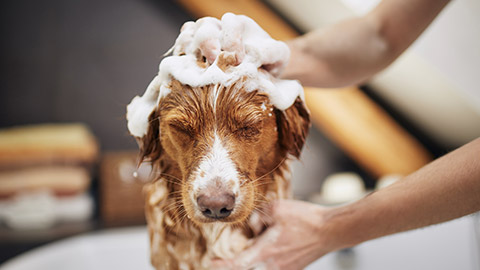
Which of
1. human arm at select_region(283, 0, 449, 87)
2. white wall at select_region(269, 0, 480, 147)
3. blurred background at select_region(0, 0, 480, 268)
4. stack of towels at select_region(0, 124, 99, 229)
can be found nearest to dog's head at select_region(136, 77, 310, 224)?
human arm at select_region(283, 0, 449, 87)

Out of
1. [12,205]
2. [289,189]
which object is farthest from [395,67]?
[12,205]

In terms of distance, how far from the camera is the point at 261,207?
28.7 inches

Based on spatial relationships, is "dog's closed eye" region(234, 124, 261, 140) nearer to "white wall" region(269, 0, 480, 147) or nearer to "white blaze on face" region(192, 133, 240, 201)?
"white blaze on face" region(192, 133, 240, 201)

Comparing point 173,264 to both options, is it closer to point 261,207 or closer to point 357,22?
point 261,207

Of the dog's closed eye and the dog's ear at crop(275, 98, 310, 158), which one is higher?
the dog's ear at crop(275, 98, 310, 158)

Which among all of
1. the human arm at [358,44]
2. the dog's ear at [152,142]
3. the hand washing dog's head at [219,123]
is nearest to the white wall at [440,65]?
the human arm at [358,44]

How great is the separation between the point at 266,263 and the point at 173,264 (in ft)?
0.55

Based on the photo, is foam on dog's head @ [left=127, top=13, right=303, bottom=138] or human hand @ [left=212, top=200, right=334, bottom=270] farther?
human hand @ [left=212, top=200, right=334, bottom=270]

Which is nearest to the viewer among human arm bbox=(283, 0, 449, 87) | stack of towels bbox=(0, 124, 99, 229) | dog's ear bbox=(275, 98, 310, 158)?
dog's ear bbox=(275, 98, 310, 158)

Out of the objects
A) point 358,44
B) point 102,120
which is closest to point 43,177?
point 102,120

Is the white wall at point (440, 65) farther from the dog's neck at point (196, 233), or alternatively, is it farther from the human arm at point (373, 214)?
the dog's neck at point (196, 233)

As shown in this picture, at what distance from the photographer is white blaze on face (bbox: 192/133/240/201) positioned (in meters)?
0.58

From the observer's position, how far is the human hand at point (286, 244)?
2.48 ft

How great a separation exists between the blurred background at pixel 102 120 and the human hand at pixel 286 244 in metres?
1.08
